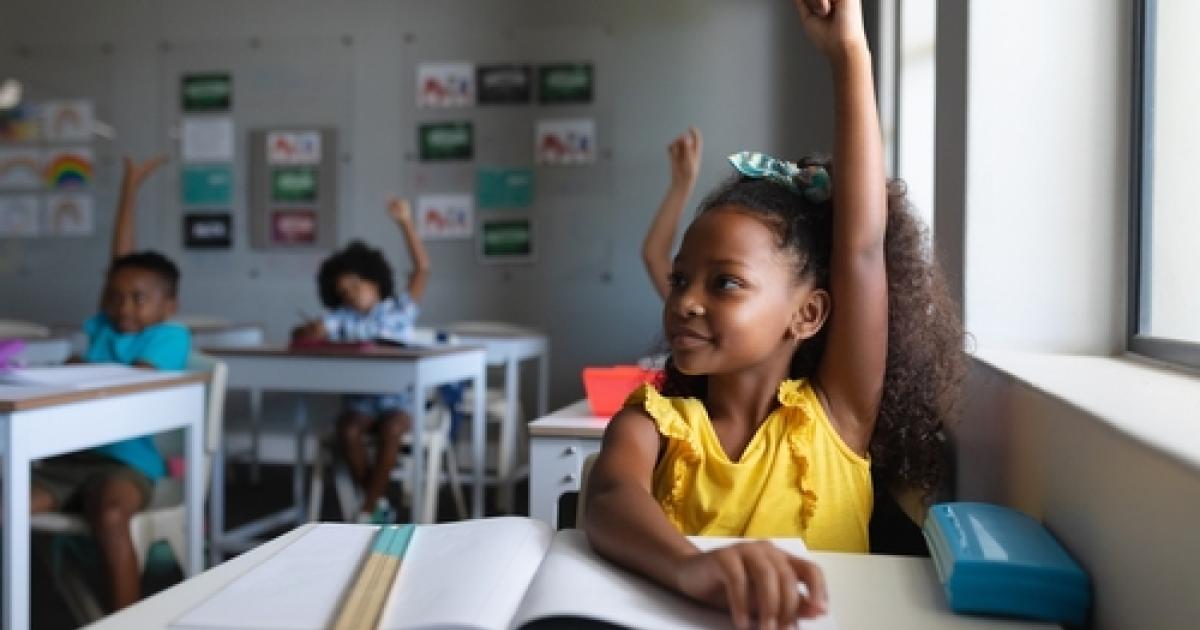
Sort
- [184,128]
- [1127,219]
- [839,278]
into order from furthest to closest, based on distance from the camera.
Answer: [184,128] < [1127,219] < [839,278]

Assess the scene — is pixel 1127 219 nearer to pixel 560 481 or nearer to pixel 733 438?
pixel 733 438

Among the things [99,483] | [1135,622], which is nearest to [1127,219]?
[1135,622]

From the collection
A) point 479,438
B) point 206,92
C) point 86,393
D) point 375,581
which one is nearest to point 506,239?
point 479,438

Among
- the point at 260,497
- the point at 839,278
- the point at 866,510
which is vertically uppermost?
the point at 839,278

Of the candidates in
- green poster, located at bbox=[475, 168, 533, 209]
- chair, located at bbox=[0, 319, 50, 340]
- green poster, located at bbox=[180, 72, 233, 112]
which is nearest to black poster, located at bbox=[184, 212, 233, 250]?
green poster, located at bbox=[180, 72, 233, 112]

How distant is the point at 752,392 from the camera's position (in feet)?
3.79

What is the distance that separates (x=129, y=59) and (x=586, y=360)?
2965 mm

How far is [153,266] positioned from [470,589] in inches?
102

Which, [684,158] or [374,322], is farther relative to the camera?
[374,322]

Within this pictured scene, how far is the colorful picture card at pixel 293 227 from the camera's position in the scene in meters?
5.18

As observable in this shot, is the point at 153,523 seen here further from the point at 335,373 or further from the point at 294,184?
the point at 294,184

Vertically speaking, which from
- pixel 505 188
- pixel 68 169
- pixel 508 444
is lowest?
pixel 508 444

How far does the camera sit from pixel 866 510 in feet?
3.69

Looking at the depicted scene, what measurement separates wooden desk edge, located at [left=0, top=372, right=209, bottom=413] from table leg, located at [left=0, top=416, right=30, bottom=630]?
4 cm
